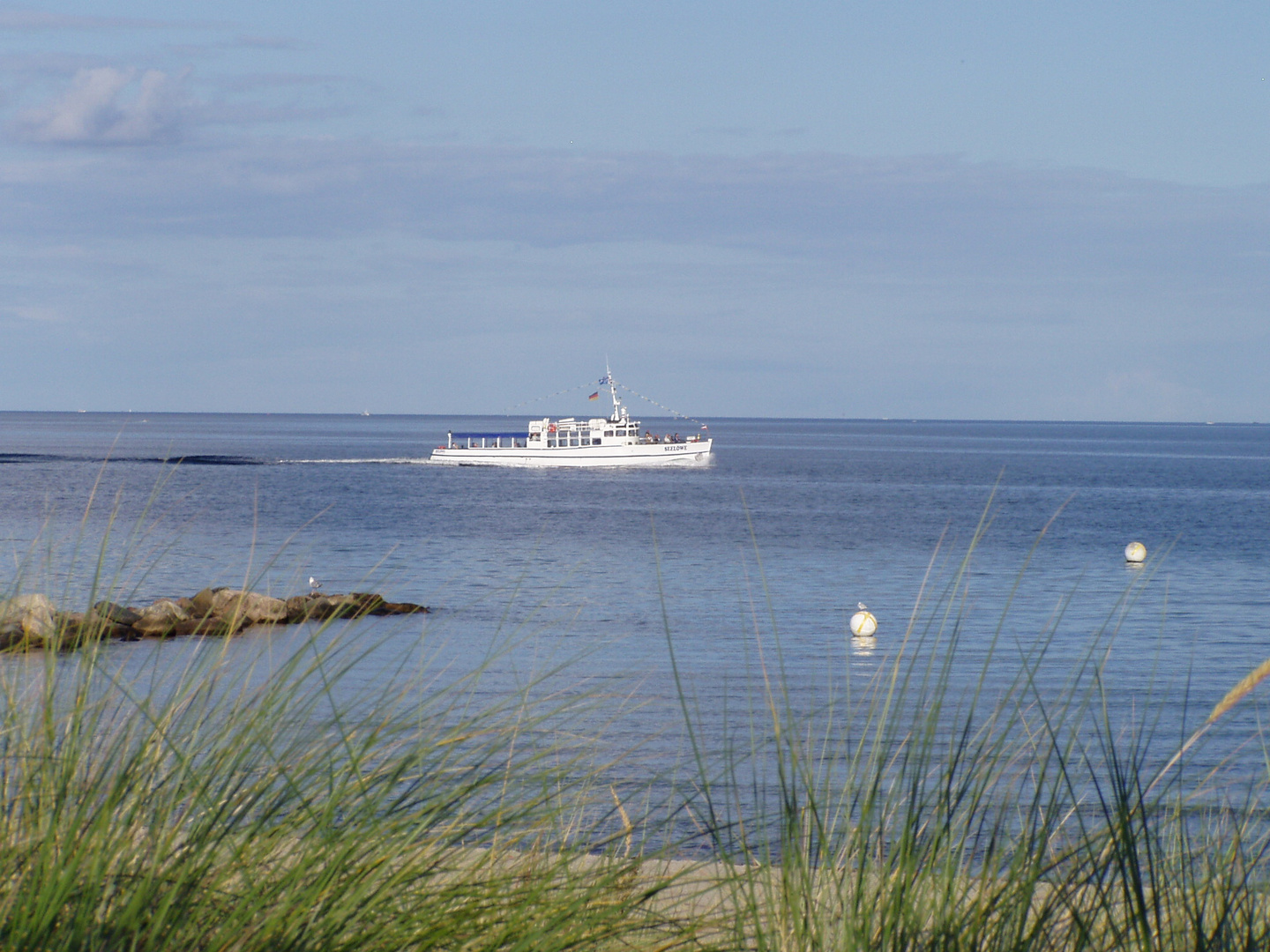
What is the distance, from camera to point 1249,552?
4466cm

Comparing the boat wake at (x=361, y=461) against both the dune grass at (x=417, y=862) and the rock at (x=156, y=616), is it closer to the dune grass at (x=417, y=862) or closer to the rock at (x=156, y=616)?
the rock at (x=156, y=616)

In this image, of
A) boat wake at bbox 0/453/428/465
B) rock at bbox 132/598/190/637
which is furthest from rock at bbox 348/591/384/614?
boat wake at bbox 0/453/428/465

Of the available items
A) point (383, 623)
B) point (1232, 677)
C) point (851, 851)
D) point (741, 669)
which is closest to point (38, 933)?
point (851, 851)

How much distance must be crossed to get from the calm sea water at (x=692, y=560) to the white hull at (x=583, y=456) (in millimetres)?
2008

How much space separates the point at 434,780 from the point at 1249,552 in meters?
46.8

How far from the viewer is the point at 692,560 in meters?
39.8

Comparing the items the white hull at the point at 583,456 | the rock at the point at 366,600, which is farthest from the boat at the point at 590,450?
the rock at the point at 366,600

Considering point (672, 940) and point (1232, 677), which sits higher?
point (672, 940)

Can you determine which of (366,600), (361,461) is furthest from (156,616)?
(361,461)

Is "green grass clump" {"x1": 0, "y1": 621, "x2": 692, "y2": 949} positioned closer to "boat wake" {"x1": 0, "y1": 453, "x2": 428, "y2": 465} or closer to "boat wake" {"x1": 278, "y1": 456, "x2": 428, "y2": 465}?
"boat wake" {"x1": 0, "y1": 453, "x2": 428, "y2": 465}

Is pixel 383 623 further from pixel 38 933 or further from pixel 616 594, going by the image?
pixel 38 933

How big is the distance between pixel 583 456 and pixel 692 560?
193ft

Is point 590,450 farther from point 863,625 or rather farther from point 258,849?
point 258,849

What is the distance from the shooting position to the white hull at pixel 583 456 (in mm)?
98312
